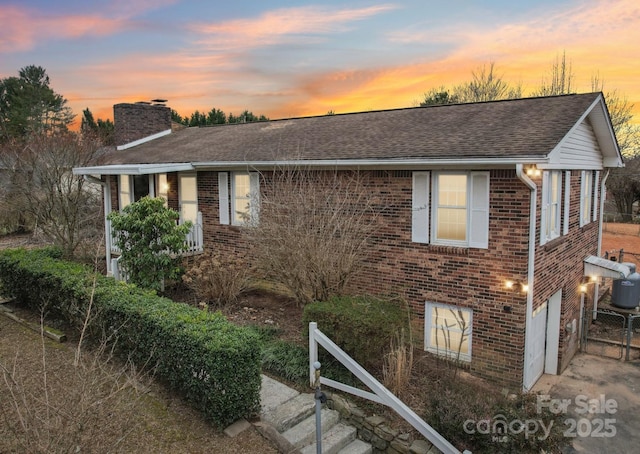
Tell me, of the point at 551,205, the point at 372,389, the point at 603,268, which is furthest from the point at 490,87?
the point at 372,389

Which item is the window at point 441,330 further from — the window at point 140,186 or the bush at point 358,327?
the window at point 140,186

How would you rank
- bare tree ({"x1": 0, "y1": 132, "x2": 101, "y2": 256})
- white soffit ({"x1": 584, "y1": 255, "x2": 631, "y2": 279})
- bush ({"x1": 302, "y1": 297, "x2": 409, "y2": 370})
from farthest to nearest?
bare tree ({"x1": 0, "y1": 132, "x2": 101, "y2": 256})
white soffit ({"x1": 584, "y1": 255, "x2": 631, "y2": 279})
bush ({"x1": 302, "y1": 297, "x2": 409, "y2": 370})

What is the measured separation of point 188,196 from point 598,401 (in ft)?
39.5

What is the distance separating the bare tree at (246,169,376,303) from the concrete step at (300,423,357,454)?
10.2ft

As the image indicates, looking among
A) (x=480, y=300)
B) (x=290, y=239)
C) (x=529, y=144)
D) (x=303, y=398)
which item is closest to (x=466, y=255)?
(x=480, y=300)

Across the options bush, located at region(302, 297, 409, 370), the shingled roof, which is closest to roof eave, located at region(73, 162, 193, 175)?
the shingled roof

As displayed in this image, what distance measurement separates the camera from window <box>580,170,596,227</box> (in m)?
12.1

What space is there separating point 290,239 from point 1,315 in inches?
274

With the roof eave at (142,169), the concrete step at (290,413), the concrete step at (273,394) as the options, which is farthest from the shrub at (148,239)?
the concrete step at (290,413)

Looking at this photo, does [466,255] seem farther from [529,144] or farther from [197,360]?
[197,360]

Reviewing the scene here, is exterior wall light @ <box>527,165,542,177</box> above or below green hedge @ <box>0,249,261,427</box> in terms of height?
above

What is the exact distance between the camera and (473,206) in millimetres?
8633

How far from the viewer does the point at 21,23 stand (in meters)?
13.2

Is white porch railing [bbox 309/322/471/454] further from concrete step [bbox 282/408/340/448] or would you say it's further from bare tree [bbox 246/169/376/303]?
bare tree [bbox 246/169/376/303]
